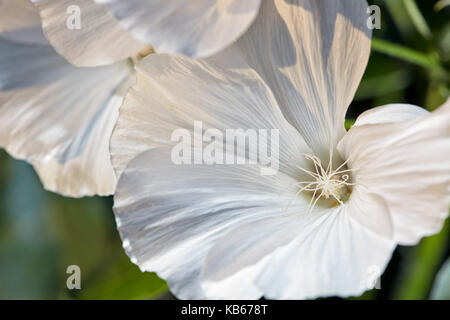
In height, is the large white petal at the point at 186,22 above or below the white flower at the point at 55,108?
above

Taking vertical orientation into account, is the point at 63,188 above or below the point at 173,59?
below

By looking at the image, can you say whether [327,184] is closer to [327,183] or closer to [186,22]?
[327,183]

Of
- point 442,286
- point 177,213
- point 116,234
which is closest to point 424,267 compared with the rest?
point 442,286

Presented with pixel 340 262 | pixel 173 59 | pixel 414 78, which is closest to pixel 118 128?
pixel 173 59

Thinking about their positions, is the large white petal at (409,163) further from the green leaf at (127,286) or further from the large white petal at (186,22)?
the green leaf at (127,286)

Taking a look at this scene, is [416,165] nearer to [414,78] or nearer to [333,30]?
[333,30]

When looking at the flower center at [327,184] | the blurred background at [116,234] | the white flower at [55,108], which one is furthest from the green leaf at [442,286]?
the white flower at [55,108]
